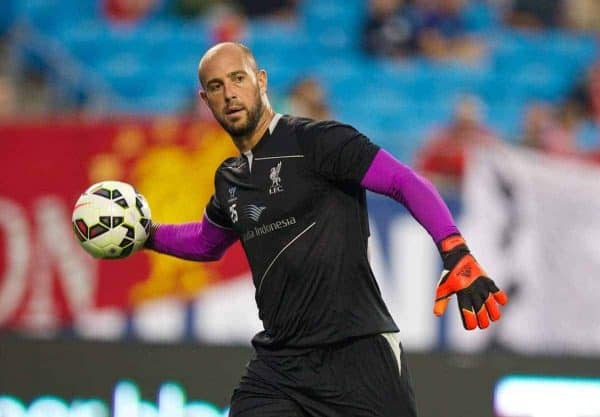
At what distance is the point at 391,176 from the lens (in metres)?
4.55

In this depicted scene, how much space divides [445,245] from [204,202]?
517 centimetres

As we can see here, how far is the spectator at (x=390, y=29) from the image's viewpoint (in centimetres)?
1198

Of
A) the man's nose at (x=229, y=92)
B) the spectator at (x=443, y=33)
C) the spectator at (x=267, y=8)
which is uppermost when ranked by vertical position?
the spectator at (x=267, y=8)

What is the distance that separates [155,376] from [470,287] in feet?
8.66

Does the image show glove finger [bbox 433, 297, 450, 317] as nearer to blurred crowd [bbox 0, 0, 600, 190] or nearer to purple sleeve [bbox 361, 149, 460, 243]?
purple sleeve [bbox 361, 149, 460, 243]

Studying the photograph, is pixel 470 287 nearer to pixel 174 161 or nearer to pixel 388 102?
pixel 174 161

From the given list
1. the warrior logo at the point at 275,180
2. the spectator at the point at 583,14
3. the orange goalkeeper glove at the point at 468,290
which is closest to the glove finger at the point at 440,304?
the orange goalkeeper glove at the point at 468,290

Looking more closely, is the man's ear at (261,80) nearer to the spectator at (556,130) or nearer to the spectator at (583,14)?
the spectator at (556,130)

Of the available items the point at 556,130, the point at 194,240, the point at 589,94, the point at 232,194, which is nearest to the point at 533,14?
the point at 589,94

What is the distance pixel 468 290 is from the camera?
4.32 meters

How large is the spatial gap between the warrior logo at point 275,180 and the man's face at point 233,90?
18 centimetres

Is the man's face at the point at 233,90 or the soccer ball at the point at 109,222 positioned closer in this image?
the man's face at the point at 233,90

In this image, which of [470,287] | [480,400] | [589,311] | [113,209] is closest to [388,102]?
[589,311]

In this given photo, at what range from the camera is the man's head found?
4.77 metres
